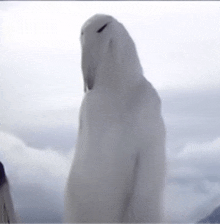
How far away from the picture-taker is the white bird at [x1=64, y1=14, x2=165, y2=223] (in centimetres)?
100

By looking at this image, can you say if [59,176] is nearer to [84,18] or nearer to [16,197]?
[16,197]

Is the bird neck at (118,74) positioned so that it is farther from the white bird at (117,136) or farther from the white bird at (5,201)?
the white bird at (5,201)

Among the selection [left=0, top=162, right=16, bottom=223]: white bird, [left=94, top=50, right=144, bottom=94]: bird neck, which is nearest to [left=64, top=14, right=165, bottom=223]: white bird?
[left=94, top=50, right=144, bottom=94]: bird neck

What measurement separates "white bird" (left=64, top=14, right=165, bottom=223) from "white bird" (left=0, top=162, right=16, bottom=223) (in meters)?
0.25

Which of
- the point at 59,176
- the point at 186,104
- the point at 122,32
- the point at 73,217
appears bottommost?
the point at 73,217

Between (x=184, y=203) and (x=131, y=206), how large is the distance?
0.51 ft

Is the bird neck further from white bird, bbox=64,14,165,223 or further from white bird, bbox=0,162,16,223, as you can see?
white bird, bbox=0,162,16,223

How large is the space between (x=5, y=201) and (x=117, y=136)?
0.45 meters

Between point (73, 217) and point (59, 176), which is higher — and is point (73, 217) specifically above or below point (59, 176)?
below

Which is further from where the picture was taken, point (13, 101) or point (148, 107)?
point (13, 101)

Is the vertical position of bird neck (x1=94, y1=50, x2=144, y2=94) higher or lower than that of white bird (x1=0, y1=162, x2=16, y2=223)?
higher

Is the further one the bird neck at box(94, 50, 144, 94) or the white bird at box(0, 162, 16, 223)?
the white bird at box(0, 162, 16, 223)

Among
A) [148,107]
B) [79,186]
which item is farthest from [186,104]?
[79,186]

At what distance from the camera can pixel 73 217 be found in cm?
106
